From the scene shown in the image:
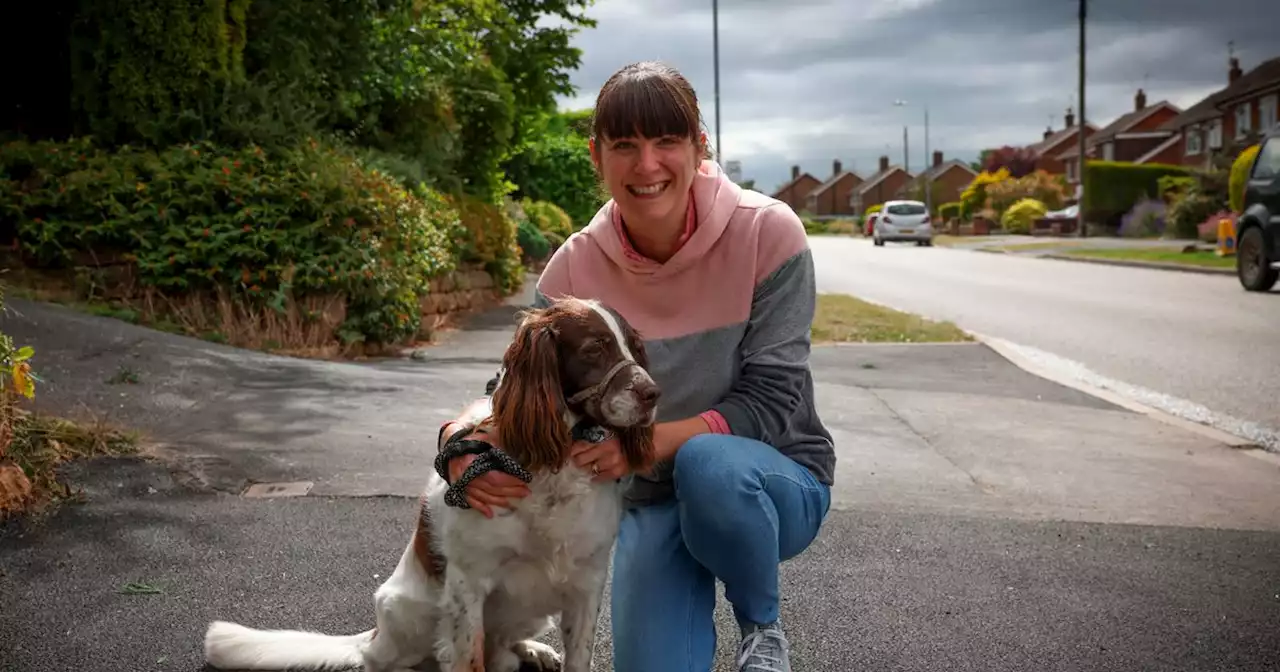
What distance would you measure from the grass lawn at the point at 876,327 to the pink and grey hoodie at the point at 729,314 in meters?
7.50

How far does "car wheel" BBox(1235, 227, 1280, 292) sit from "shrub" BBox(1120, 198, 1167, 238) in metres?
24.3

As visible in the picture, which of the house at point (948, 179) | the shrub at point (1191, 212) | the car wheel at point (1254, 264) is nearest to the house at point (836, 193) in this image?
the house at point (948, 179)

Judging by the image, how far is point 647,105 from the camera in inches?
109

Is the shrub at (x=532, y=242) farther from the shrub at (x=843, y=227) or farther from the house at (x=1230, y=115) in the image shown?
the shrub at (x=843, y=227)

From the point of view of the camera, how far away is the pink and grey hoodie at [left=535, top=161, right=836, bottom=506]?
9.68 ft

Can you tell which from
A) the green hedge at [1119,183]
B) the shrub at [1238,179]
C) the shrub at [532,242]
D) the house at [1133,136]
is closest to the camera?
the shrub at [532,242]

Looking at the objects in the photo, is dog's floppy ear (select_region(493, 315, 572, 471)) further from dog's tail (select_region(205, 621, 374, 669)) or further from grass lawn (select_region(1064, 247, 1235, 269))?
grass lawn (select_region(1064, 247, 1235, 269))

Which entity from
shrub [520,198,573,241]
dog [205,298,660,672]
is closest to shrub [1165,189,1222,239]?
shrub [520,198,573,241]

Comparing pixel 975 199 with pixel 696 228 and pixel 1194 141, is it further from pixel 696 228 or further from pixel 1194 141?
pixel 696 228

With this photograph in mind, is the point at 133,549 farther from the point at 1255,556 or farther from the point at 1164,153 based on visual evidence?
the point at 1164,153

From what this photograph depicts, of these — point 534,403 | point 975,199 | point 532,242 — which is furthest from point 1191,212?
point 534,403

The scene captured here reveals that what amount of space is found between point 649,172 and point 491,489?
955 millimetres

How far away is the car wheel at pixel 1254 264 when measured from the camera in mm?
15249

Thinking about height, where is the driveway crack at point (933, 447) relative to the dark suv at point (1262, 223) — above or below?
below
